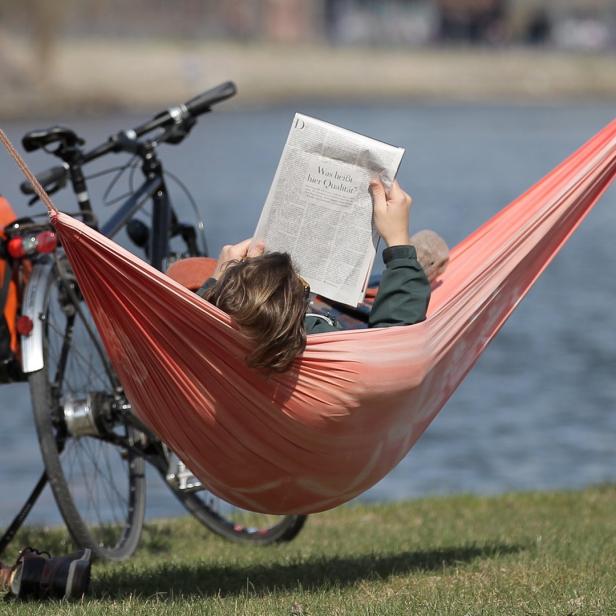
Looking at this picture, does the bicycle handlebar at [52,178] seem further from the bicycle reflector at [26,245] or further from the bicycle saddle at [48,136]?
the bicycle reflector at [26,245]

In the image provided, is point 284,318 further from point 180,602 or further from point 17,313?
point 17,313

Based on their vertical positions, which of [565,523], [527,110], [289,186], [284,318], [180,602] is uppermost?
[289,186]

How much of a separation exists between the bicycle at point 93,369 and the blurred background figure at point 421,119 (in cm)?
309

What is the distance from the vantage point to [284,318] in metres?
3.73

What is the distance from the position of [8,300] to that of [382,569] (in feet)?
5.00

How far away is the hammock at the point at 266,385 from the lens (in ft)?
12.4

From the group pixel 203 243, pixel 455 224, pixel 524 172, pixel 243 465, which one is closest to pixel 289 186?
pixel 243 465

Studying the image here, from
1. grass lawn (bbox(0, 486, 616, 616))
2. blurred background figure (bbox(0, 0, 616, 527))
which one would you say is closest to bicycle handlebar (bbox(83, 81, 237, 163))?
grass lawn (bbox(0, 486, 616, 616))

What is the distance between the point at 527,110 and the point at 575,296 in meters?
47.9

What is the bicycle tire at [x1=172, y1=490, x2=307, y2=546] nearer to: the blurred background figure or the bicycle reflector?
the bicycle reflector

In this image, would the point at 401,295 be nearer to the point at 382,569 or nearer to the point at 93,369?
the point at 382,569

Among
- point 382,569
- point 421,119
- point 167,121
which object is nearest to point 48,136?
point 167,121

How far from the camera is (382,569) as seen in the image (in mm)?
4668

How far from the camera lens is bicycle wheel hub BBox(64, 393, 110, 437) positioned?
15.9 ft
